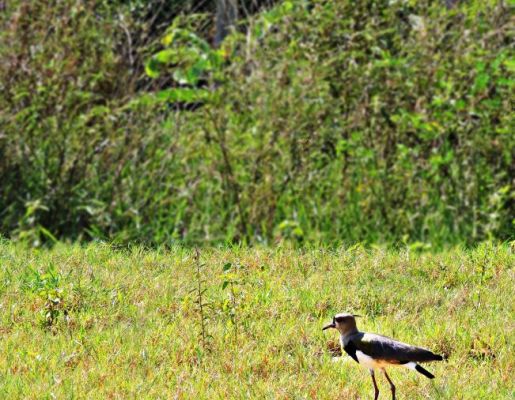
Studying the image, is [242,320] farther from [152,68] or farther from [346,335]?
[152,68]

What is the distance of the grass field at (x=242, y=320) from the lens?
178 inches

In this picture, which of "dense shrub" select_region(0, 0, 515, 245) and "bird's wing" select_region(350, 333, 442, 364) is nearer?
"bird's wing" select_region(350, 333, 442, 364)

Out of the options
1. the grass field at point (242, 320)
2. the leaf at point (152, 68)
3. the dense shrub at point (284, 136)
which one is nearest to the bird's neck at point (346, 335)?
the grass field at point (242, 320)

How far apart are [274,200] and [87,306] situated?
2.83 m

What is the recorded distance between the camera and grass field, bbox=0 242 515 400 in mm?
4520

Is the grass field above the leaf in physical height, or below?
below

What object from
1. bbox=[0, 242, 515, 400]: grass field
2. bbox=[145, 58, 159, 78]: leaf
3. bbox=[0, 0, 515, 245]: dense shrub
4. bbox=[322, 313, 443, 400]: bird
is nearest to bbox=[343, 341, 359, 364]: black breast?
bbox=[322, 313, 443, 400]: bird

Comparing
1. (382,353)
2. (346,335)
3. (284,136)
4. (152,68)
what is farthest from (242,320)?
(152,68)

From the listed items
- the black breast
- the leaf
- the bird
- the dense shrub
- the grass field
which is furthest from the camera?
the leaf

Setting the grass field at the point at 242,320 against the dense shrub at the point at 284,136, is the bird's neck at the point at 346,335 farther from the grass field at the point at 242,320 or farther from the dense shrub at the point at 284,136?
the dense shrub at the point at 284,136

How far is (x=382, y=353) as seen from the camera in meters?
4.23

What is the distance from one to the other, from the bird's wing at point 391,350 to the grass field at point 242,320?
28 centimetres

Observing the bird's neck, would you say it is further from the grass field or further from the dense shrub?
the dense shrub

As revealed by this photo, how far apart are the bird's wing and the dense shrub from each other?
3.40 m
